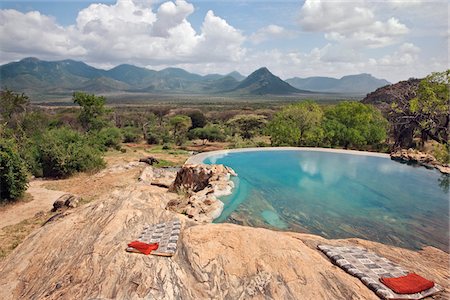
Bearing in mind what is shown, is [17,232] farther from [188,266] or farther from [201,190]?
[188,266]

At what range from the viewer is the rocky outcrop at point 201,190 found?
10.2 meters

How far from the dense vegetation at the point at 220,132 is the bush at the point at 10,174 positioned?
0.11 feet

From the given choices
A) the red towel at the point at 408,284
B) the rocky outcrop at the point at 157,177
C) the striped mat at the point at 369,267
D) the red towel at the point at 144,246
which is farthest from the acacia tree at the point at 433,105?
the red towel at the point at 144,246

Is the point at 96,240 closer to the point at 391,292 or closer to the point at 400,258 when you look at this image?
the point at 391,292

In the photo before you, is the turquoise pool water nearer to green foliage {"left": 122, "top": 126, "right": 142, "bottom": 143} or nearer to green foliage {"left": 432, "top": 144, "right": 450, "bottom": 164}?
green foliage {"left": 432, "top": 144, "right": 450, "bottom": 164}

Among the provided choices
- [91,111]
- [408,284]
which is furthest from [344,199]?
[91,111]

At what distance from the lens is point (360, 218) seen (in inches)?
397

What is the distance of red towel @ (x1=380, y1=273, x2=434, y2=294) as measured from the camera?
500 centimetres

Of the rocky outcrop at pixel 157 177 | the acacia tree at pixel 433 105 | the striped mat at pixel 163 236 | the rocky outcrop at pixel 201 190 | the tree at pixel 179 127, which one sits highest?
the acacia tree at pixel 433 105

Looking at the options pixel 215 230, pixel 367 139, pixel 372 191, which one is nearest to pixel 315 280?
pixel 215 230

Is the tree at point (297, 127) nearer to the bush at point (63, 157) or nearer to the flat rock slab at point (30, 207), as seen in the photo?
the bush at point (63, 157)

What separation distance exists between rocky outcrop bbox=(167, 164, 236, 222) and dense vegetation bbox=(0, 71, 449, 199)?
7.09 meters

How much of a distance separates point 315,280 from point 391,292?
123 centimetres

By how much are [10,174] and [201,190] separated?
317 inches
